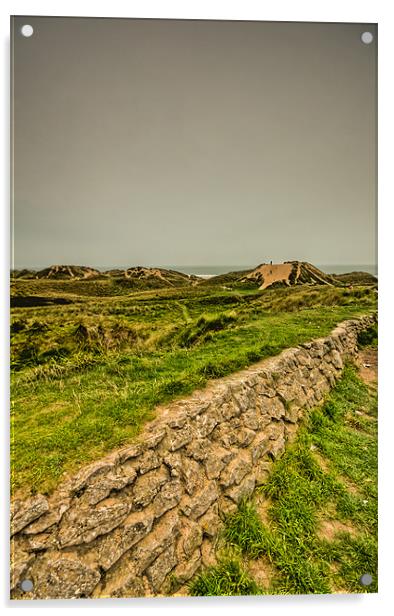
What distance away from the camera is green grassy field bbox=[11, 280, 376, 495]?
226cm

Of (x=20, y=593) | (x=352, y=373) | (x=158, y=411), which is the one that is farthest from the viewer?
(x=352, y=373)

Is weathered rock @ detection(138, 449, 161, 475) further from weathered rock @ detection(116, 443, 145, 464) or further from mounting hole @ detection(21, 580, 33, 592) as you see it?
mounting hole @ detection(21, 580, 33, 592)

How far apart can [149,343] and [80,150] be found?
163 cm

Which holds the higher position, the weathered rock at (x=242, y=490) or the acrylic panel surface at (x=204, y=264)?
the acrylic panel surface at (x=204, y=264)

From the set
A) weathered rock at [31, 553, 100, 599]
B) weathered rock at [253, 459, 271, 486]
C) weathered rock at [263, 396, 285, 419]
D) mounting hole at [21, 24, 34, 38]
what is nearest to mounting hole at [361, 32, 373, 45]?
mounting hole at [21, 24, 34, 38]

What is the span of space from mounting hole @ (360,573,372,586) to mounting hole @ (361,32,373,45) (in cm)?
407

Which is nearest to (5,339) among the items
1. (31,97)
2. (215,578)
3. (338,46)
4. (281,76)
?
(31,97)

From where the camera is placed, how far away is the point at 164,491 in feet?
7.01

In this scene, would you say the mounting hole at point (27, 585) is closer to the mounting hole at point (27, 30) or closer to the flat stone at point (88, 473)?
the flat stone at point (88, 473)

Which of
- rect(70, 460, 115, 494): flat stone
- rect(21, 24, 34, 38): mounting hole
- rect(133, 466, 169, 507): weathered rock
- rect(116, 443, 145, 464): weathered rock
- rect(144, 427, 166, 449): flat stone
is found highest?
rect(21, 24, 34, 38): mounting hole

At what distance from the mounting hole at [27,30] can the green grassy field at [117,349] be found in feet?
6.17

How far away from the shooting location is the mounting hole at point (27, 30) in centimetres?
253

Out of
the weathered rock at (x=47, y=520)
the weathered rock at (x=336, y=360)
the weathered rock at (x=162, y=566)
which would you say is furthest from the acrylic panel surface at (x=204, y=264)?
the weathered rock at (x=336, y=360)

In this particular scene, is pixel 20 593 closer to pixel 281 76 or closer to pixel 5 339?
pixel 5 339
